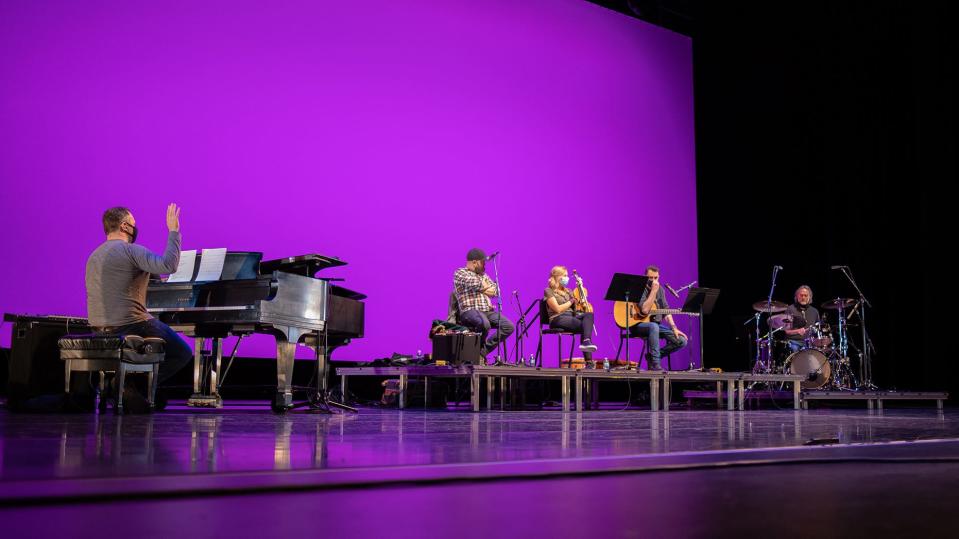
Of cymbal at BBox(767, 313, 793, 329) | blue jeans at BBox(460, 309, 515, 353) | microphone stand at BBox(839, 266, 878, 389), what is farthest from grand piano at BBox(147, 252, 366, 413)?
Result: microphone stand at BBox(839, 266, 878, 389)

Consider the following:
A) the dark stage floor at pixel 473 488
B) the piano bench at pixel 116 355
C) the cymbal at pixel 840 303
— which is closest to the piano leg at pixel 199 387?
the piano bench at pixel 116 355

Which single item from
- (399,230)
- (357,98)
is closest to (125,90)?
(357,98)

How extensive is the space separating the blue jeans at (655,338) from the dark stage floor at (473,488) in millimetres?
5337

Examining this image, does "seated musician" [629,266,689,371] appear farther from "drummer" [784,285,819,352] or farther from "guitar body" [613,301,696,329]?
"drummer" [784,285,819,352]

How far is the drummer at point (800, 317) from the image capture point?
312 inches

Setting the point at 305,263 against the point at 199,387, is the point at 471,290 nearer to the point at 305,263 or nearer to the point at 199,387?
the point at 305,263

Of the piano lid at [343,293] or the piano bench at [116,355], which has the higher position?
the piano lid at [343,293]

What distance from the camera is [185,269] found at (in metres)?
4.80

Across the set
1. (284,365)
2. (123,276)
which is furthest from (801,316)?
(123,276)

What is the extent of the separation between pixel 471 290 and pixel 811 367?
355 cm

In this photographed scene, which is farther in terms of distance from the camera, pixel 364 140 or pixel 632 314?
pixel 632 314

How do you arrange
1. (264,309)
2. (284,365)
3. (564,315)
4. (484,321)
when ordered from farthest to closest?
1. (564,315)
2. (484,321)
3. (284,365)
4. (264,309)

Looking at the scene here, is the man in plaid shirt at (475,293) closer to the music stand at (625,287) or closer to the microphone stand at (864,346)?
the music stand at (625,287)

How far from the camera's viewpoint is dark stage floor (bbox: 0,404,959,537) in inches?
40.0
